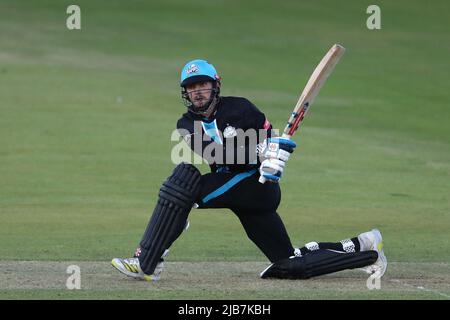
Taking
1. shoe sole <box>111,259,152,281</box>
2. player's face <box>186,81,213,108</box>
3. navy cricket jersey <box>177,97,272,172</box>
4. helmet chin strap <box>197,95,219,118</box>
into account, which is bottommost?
shoe sole <box>111,259,152,281</box>

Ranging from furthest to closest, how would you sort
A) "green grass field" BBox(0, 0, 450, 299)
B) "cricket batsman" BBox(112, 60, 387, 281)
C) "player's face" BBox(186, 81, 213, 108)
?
"green grass field" BBox(0, 0, 450, 299) < "player's face" BBox(186, 81, 213, 108) < "cricket batsman" BBox(112, 60, 387, 281)

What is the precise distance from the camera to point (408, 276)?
883cm

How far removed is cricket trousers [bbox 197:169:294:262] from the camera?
8266 mm

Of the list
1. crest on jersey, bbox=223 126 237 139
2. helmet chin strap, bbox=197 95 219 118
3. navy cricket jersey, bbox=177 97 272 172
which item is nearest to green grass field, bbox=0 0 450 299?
navy cricket jersey, bbox=177 97 272 172

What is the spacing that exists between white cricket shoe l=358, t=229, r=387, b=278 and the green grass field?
12 centimetres

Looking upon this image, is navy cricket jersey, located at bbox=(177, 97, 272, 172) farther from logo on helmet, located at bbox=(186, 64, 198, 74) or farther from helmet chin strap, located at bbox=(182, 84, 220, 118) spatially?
logo on helmet, located at bbox=(186, 64, 198, 74)

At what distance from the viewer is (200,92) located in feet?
27.5

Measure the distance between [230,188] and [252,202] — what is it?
0.73 ft

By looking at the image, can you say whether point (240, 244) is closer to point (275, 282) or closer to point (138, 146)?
point (275, 282)

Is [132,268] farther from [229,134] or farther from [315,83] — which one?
[315,83]

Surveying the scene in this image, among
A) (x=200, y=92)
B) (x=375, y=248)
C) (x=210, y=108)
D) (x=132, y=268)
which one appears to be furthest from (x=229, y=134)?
(x=375, y=248)

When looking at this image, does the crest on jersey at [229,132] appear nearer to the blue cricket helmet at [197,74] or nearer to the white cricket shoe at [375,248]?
the blue cricket helmet at [197,74]

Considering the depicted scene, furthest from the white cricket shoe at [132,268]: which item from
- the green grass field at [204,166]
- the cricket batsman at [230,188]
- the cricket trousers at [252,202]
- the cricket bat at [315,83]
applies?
the cricket bat at [315,83]

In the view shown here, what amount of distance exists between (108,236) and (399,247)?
305 centimetres
